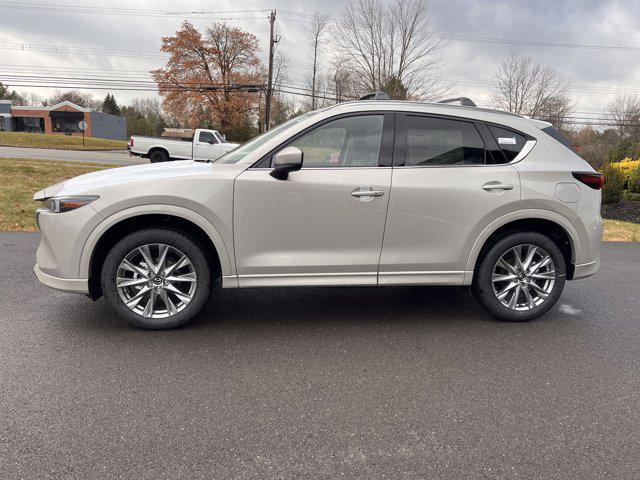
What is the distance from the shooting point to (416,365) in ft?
11.7

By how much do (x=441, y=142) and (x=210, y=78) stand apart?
45596mm

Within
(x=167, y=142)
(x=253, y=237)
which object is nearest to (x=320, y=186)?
(x=253, y=237)

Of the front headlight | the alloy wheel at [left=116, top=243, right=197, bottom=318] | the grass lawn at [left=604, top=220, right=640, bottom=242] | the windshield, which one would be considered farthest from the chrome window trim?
the grass lawn at [left=604, top=220, right=640, bottom=242]

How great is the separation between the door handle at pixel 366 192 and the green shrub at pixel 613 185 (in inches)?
508

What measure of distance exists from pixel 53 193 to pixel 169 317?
4.33 ft

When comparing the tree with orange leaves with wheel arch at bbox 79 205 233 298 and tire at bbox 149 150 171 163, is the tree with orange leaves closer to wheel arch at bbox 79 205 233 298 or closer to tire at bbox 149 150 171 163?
tire at bbox 149 150 171 163

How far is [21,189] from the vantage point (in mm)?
10992

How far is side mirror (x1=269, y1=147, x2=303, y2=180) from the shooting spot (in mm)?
3775

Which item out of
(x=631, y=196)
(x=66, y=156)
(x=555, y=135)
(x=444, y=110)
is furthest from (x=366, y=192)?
(x=66, y=156)

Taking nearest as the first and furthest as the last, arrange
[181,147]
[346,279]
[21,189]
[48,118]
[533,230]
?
1. [346,279]
2. [533,230]
3. [21,189]
4. [181,147]
5. [48,118]

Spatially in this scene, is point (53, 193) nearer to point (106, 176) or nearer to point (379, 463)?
point (106, 176)

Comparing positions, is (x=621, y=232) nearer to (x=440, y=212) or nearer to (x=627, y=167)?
(x=627, y=167)

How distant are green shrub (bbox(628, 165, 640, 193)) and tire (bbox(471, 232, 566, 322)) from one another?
1154 cm

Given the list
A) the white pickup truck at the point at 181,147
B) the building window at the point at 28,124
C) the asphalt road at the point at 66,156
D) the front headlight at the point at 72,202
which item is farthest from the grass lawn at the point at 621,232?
the building window at the point at 28,124
